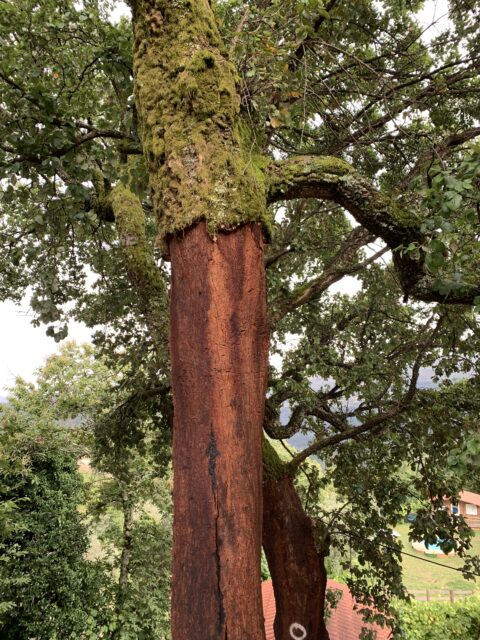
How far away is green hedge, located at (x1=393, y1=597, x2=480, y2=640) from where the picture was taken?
994 centimetres

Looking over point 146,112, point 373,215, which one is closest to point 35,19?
point 146,112

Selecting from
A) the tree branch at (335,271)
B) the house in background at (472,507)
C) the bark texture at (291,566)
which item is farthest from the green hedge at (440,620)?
the house in background at (472,507)

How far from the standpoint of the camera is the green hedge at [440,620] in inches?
391

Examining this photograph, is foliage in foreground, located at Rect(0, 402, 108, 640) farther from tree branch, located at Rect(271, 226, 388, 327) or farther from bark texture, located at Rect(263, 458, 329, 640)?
tree branch, located at Rect(271, 226, 388, 327)

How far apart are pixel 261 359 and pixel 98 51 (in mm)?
3283

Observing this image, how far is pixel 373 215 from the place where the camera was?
2.61 metres

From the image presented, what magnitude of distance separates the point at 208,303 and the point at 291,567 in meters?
3.33

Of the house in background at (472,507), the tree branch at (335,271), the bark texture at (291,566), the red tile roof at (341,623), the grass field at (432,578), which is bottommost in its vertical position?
the red tile roof at (341,623)

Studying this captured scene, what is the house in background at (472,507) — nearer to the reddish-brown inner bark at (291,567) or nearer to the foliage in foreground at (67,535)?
the foliage in foreground at (67,535)

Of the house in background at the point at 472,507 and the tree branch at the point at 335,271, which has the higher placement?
the house in background at the point at 472,507

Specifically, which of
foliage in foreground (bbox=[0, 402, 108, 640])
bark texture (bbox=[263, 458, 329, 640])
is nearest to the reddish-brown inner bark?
bark texture (bbox=[263, 458, 329, 640])

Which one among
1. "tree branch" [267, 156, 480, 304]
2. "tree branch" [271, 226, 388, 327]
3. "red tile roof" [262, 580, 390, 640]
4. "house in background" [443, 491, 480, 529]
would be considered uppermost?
"house in background" [443, 491, 480, 529]

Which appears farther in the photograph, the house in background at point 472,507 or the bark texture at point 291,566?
the house in background at point 472,507

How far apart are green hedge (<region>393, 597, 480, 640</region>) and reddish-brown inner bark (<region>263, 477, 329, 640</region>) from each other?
7.10m
